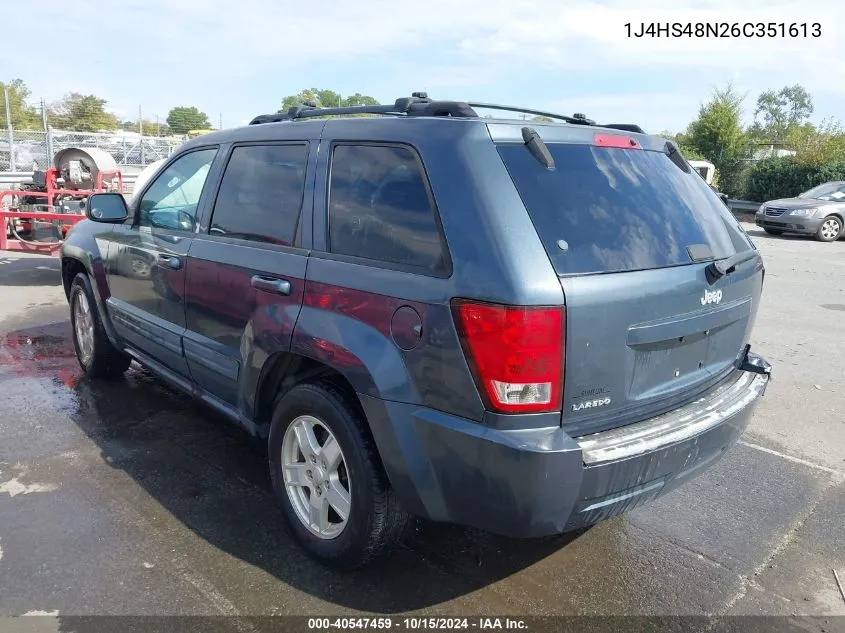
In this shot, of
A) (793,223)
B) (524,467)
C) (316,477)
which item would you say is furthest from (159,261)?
(793,223)

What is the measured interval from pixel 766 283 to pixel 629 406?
9.17 m

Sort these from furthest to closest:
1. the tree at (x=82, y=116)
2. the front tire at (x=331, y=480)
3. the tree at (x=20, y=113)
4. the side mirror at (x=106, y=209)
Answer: the tree at (x=20, y=113) → the tree at (x=82, y=116) → the side mirror at (x=106, y=209) → the front tire at (x=331, y=480)

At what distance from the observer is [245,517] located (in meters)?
3.35

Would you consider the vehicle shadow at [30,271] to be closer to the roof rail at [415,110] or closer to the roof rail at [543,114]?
the roof rail at [415,110]

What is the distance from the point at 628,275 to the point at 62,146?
2095 centimetres

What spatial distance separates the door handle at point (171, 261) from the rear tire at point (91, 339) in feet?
4.25

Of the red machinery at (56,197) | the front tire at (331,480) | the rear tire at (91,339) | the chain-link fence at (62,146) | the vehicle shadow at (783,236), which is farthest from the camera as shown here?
the chain-link fence at (62,146)

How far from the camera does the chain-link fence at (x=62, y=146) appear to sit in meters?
19.4

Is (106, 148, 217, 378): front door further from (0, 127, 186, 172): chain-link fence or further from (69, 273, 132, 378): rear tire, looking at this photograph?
(0, 127, 186, 172): chain-link fence

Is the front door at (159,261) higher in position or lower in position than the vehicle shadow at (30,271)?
higher

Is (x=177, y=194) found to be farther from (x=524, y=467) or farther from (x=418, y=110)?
(x=524, y=467)

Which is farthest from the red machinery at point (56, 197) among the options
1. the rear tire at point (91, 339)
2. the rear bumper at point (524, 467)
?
the rear bumper at point (524, 467)

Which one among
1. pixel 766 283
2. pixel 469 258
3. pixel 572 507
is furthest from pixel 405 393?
pixel 766 283

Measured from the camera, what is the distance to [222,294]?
3420mm
